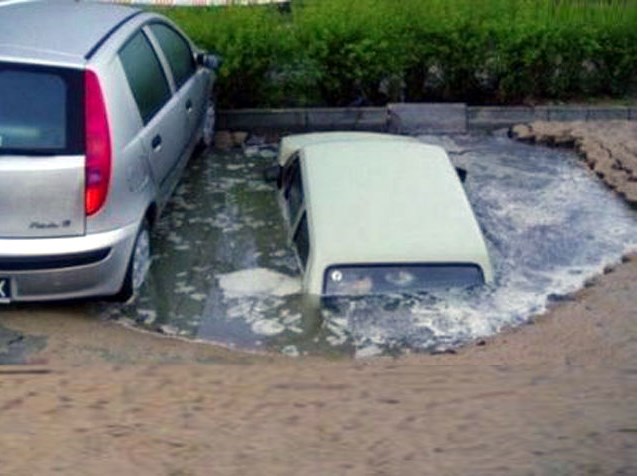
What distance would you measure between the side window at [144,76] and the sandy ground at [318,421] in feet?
11.1

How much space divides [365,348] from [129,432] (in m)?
3.06

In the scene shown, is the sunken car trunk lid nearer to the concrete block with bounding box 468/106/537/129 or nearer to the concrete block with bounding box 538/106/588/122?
the concrete block with bounding box 468/106/537/129

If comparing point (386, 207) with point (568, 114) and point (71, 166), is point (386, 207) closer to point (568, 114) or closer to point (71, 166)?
point (71, 166)

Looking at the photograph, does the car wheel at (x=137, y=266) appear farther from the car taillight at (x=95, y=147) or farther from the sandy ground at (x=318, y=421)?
the sandy ground at (x=318, y=421)

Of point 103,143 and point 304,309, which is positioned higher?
point 103,143

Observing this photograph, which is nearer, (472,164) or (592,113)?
(472,164)

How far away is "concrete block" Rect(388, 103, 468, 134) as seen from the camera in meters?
11.5

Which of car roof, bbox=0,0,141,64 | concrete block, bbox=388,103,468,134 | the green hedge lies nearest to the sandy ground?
car roof, bbox=0,0,141,64

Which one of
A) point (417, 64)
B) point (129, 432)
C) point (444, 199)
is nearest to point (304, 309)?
point (444, 199)

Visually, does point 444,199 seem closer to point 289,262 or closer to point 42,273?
point 289,262

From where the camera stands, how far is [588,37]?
12.0 meters

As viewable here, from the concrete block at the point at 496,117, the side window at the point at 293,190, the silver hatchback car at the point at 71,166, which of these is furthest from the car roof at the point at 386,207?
the concrete block at the point at 496,117

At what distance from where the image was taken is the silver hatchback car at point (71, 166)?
664 cm

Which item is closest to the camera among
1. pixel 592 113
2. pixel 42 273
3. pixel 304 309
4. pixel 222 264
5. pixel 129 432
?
pixel 129 432
